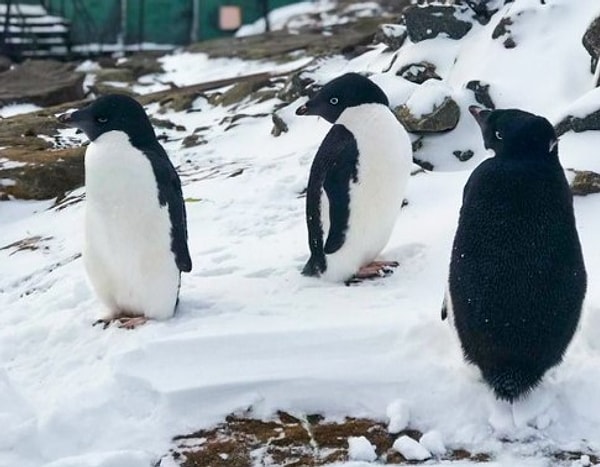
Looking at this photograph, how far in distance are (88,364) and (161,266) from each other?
48 cm

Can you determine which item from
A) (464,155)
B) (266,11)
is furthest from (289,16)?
(464,155)

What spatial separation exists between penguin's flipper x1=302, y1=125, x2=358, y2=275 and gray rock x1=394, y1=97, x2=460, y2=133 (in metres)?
1.52

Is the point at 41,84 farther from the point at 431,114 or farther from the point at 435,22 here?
the point at 431,114

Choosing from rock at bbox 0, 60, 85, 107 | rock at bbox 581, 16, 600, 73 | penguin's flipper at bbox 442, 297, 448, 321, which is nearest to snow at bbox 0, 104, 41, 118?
rock at bbox 0, 60, 85, 107

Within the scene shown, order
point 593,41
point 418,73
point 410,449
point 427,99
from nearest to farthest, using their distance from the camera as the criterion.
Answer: point 410,449 < point 593,41 < point 427,99 < point 418,73

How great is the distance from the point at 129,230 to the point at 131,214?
0.06m

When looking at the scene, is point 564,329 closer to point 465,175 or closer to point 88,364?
point 88,364

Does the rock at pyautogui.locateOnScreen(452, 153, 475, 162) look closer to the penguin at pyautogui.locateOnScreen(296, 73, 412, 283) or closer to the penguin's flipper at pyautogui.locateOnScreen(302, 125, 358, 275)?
the penguin at pyautogui.locateOnScreen(296, 73, 412, 283)

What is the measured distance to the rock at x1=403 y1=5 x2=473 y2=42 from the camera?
247 inches

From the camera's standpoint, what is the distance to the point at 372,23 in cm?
1467

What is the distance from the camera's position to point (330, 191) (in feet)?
11.9

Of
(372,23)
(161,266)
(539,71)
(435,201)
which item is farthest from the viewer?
(372,23)

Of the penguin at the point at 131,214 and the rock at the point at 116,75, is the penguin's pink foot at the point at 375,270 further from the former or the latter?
the rock at the point at 116,75

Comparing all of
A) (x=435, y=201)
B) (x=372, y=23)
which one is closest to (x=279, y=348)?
(x=435, y=201)
